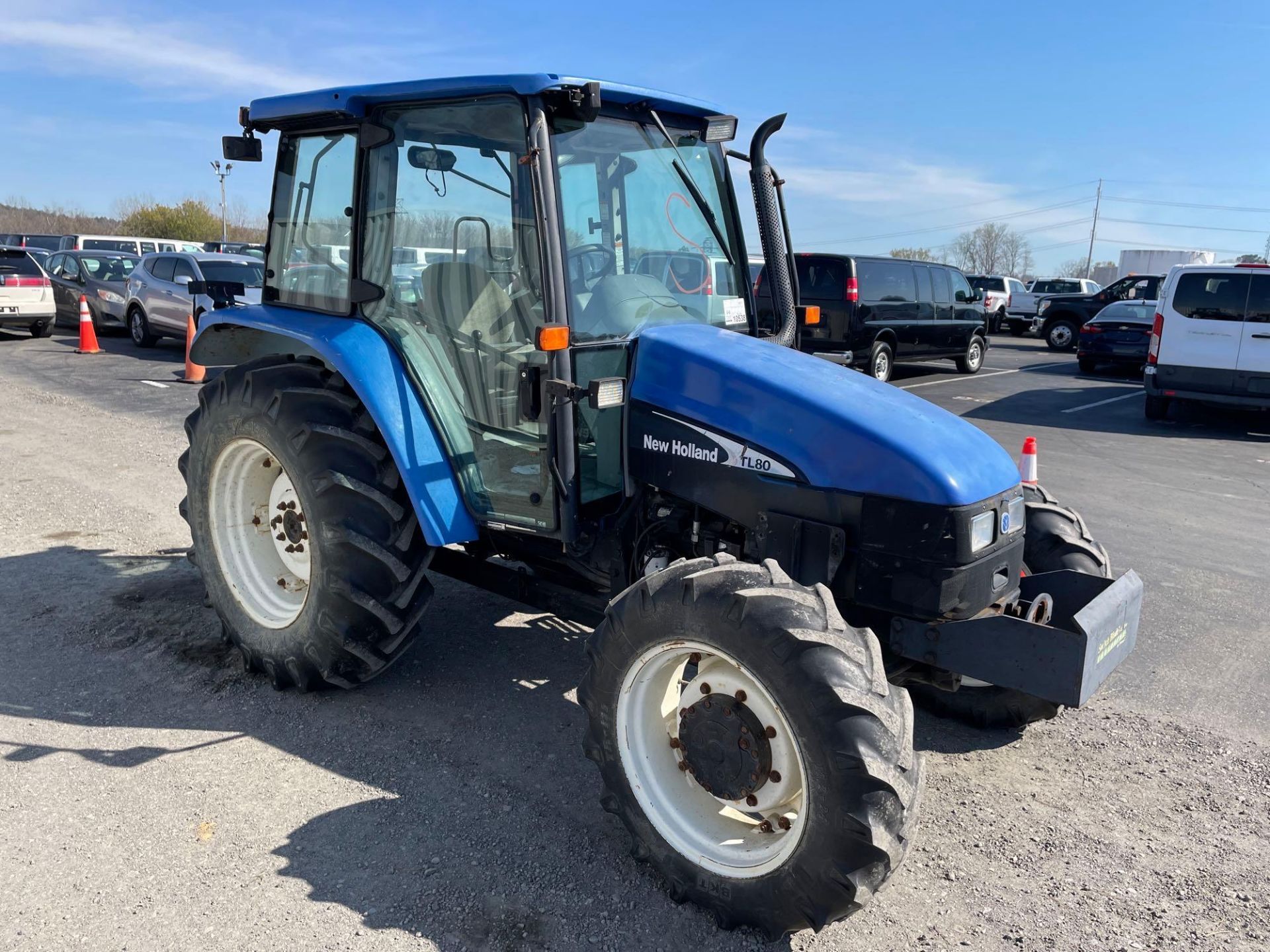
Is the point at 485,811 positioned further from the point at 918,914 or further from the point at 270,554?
the point at 270,554

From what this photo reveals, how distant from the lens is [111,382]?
1262 centimetres

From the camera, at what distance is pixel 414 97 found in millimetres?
3559

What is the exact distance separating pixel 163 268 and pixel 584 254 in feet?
48.2

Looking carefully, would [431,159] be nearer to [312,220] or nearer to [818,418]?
[312,220]

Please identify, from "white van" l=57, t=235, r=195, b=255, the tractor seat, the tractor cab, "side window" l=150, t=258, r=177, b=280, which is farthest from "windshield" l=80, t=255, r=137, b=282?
the tractor seat

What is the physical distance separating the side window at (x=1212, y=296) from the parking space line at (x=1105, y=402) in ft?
6.75

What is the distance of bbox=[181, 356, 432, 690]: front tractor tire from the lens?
364cm

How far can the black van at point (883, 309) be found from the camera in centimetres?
1420

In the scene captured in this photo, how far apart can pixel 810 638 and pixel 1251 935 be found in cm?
162

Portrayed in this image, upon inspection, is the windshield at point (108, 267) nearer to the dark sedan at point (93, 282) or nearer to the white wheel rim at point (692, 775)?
the dark sedan at point (93, 282)

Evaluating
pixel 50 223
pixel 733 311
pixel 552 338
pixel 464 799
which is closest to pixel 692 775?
pixel 464 799

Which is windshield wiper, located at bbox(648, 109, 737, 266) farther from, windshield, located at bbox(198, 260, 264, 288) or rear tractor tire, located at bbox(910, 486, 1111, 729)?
windshield, located at bbox(198, 260, 264, 288)

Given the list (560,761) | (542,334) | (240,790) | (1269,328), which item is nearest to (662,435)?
(542,334)

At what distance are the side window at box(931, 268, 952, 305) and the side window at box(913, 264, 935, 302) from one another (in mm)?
209
